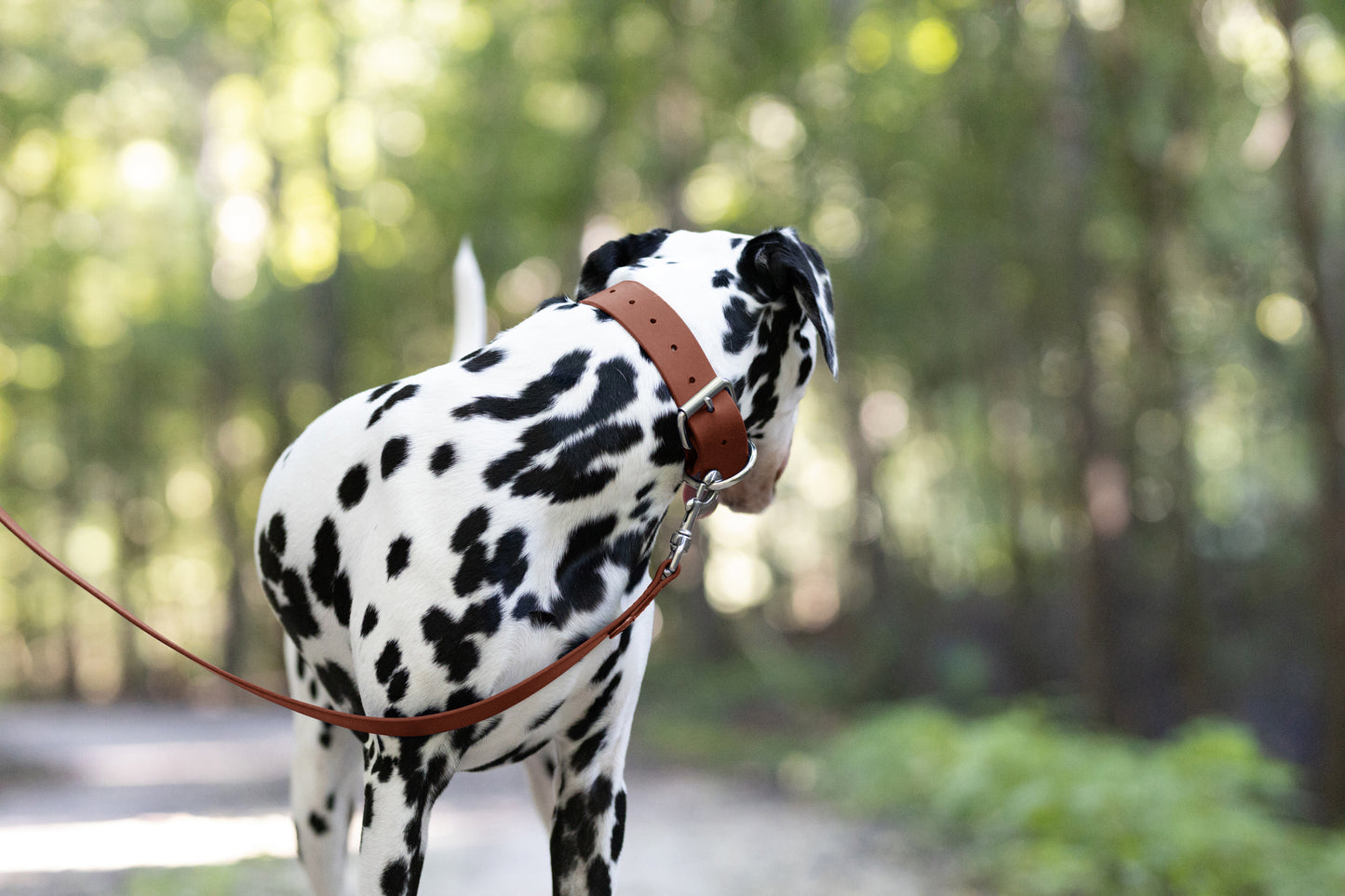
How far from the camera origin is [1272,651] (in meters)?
14.1

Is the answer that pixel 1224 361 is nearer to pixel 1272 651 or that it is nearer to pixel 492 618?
pixel 1272 651

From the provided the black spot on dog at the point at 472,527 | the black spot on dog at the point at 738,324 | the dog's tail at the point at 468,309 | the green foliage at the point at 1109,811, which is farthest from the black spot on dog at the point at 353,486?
A: the green foliage at the point at 1109,811

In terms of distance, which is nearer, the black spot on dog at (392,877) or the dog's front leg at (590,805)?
the black spot on dog at (392,877)

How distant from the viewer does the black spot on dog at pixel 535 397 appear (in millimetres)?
2051

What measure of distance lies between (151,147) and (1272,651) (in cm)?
2137

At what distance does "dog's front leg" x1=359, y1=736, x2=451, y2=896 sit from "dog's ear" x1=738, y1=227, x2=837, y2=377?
1.16 m

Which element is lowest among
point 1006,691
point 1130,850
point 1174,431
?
point 1006,691

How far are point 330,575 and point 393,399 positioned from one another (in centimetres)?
42

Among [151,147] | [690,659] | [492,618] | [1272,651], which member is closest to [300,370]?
[151,147]

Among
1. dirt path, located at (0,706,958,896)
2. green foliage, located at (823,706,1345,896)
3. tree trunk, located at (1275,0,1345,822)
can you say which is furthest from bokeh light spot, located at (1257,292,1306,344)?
dirt path, located at (0,706,958,896)

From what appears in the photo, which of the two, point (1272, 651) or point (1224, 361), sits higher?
point (1224, 361)

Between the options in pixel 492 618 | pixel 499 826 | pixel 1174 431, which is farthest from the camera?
pixel 1174 431

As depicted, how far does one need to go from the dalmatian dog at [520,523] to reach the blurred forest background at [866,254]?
6.34m

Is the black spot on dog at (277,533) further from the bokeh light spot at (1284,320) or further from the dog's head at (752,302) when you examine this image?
the bokeh light spot at (1284,320)
